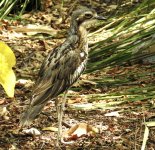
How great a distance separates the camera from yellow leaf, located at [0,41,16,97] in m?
1.21

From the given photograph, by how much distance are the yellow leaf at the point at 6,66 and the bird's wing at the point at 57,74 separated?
2021 mm

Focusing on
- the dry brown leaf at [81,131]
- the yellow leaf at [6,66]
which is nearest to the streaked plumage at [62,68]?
the dry brown leaf at [81,131]

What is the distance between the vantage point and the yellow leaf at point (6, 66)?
47.6 inches

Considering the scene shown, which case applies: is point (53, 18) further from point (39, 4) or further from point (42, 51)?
point (42, 51)

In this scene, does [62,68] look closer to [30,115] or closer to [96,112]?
[30,115]

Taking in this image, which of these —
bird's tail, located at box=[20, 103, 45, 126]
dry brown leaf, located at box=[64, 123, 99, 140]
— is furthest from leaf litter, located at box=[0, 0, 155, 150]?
bird's tail, located at box=[20, 103, 45, 126]

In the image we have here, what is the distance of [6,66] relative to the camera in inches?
48.1

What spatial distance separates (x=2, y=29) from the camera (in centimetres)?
648

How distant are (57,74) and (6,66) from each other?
2198 millimetres

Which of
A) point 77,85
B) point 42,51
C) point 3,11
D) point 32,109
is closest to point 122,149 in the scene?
point 32,109

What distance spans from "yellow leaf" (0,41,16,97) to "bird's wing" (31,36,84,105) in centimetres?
202

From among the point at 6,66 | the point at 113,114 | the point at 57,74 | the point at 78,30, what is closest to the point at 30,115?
the point at 57,74

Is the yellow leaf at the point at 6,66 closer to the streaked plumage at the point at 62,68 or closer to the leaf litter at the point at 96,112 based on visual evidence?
the streaked plumage at the point at 62,68

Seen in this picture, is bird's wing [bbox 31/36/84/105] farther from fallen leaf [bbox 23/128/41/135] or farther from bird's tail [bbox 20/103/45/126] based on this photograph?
fallen leaf [bbox 23/128/41/135]
